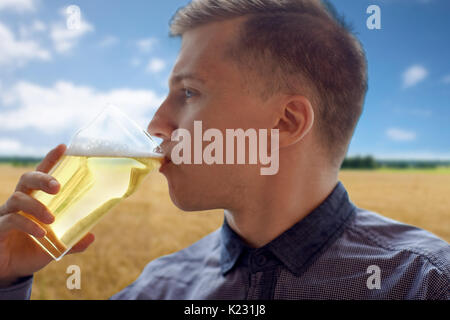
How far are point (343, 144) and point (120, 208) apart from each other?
40.1 inches

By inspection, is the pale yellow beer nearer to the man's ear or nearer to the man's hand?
the man's hand

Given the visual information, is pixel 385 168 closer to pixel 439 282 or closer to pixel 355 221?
pixel 355 221

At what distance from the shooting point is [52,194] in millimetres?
745

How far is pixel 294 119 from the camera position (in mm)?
843

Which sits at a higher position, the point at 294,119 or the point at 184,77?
the point at 184,77

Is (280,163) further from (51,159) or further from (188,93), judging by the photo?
(51,159)

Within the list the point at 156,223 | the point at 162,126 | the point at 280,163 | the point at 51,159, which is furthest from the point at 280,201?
the point at 156,223

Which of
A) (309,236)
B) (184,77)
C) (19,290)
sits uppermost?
(184,77)

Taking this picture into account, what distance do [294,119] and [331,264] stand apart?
0.33 metres

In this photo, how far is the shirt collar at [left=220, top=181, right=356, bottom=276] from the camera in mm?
850

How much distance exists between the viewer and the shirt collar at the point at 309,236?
85 cm

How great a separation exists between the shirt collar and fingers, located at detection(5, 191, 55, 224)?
17.6 inches

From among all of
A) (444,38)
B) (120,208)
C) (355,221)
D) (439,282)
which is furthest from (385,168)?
(120,208)

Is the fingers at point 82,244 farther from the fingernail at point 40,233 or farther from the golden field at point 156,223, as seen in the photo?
the golden field at point 156,223
